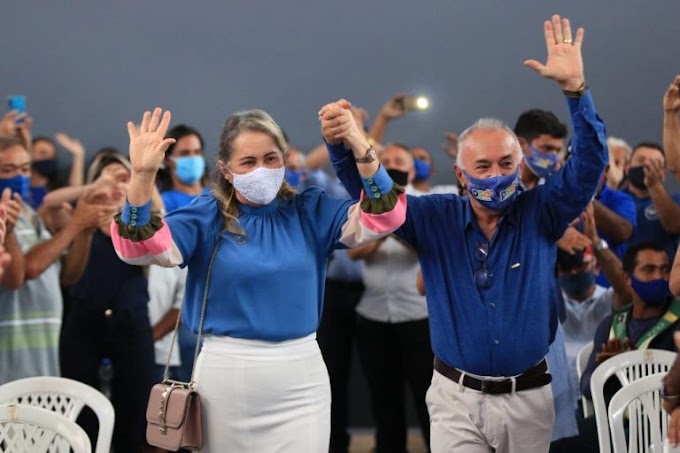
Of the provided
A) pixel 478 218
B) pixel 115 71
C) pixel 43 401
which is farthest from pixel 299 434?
pixel 115 71

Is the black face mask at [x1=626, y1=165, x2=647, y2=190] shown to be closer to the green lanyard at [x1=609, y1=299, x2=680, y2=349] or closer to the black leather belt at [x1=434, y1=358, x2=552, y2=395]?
the green lanyard at [x1=609, y1=299, x2=680, y2=349]

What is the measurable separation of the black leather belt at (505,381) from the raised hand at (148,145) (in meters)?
1.08

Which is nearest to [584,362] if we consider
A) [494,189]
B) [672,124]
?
[672,124]

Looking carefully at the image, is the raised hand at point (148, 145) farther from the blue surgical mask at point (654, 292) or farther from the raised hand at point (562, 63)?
the blue surgical mask at point (654, 292)

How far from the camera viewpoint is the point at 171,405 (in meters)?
2.55

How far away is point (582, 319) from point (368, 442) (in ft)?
5.79

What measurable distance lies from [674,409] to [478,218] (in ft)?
2.67

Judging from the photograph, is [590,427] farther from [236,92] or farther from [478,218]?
[236,92]

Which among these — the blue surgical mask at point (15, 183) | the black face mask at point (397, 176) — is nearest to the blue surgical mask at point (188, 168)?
the blue surgical mask at point (15, 183)

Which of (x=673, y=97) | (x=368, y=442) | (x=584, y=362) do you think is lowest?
(x=368, y=442)

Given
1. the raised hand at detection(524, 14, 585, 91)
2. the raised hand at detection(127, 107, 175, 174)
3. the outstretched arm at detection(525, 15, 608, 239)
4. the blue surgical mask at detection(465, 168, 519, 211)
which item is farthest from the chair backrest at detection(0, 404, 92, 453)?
the raised hand at detection(524, 14, 585, 91)

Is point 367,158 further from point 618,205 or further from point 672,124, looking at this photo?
point 618,205

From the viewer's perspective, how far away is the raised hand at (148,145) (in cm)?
240

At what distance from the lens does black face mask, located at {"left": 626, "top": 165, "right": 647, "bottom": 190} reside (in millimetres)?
4855
